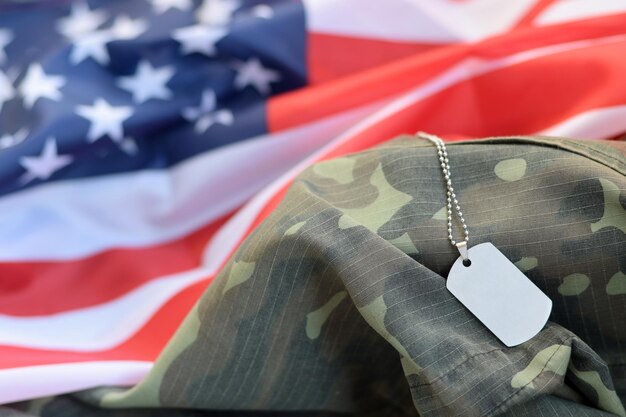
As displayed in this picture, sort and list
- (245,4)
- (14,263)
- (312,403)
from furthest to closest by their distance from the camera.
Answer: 1. (245,4)
2. (14,263)
3. (312,403)

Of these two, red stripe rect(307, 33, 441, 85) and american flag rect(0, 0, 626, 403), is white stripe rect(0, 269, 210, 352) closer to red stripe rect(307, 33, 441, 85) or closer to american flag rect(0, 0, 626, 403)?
american flag rect(0, 0, 626, 403)

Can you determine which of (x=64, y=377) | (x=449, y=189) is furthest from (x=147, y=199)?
(x=449, y=189)

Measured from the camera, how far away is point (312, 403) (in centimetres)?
66

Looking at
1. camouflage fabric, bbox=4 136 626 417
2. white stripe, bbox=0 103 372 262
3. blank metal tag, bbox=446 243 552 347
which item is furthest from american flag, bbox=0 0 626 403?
blank metal tag, bbox=446 243 552 347

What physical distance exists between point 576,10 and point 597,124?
19 cm

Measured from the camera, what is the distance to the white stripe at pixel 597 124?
669mm

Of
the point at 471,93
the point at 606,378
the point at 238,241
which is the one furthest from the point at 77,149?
the point at 606,378

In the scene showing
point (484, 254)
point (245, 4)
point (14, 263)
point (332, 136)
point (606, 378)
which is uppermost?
point (245, 4)

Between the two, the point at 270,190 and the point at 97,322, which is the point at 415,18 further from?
the point at 97,322

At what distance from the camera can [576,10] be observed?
31.1 inches

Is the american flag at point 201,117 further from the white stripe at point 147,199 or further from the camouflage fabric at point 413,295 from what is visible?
the camouflage fabric at point 413,295

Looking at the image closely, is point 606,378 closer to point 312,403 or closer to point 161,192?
point 312,403

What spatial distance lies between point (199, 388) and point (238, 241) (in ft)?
0.57

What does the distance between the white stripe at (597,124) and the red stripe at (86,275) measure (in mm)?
416
